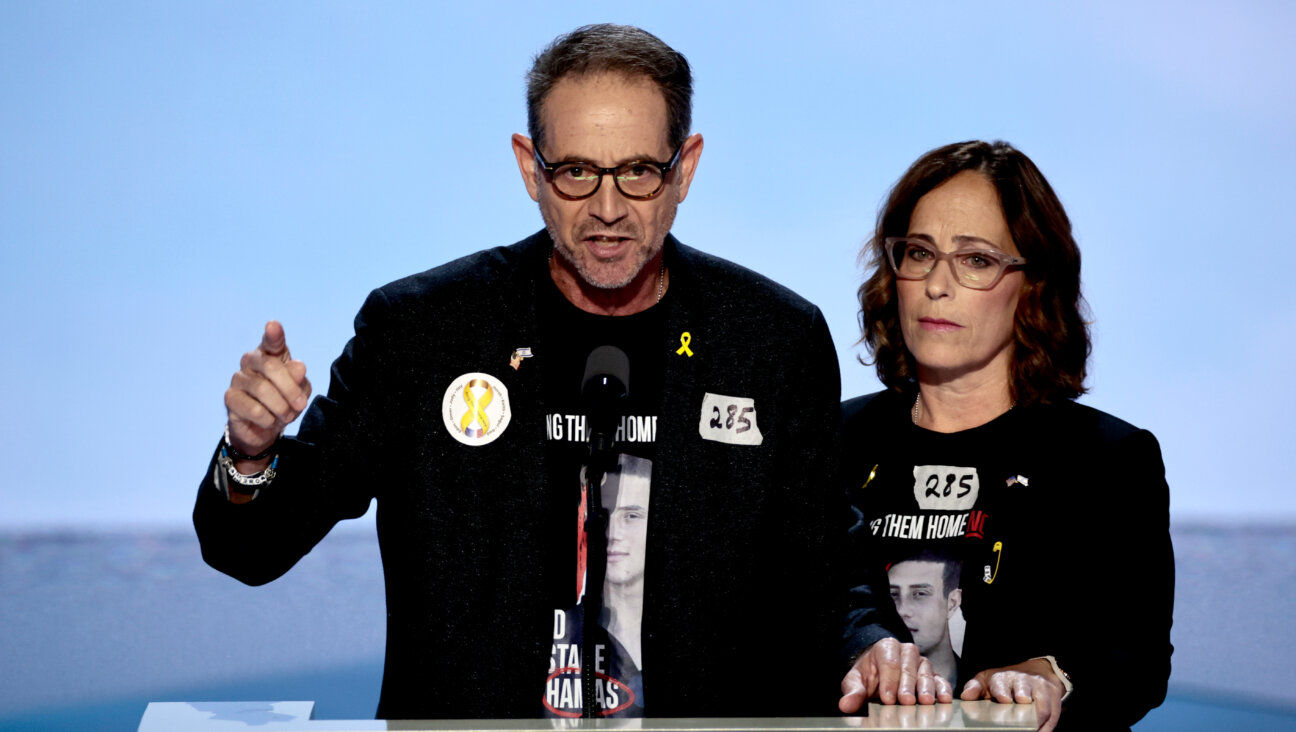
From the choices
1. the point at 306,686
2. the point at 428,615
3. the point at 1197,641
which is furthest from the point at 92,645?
the point at 1197,641

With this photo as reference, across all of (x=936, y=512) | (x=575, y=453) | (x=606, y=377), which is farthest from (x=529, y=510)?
(x=936, y=512)

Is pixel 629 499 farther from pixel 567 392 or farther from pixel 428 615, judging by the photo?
pixel 428 615

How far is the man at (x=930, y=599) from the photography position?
7.79 feet

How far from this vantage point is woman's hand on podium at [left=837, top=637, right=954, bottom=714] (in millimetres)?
1645

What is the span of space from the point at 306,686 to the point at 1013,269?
2.80m

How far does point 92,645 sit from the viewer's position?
4.38 metres

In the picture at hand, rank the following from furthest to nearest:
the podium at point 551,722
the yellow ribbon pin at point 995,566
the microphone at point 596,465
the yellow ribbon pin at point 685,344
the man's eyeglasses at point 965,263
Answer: the man's eyeglasses at point 965,263 < the yellow ribbon pin at point 995,566 < the yellow ribbon pin at point 685,344 < the microphone at point 596,465 < the podium at point 551,722

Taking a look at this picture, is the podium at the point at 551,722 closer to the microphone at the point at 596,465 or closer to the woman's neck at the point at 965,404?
the microphone at the point at 596,465

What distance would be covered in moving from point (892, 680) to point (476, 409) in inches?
32.3

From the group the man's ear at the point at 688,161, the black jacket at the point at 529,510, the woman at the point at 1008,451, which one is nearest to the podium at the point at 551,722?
the black jacket at the point at 529,510

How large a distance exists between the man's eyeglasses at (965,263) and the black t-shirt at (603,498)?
57 cm

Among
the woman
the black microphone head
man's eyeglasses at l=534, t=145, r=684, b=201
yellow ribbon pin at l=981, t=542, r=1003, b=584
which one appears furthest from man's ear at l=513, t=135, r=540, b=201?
yellow ribbon pin at l=981, t=542, r=1003, b=584

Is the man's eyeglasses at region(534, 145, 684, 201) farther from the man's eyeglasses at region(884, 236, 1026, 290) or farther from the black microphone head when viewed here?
the man's eyeglasses at region(884, 236, 1026, 290)

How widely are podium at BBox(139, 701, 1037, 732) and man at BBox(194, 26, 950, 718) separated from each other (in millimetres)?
505
